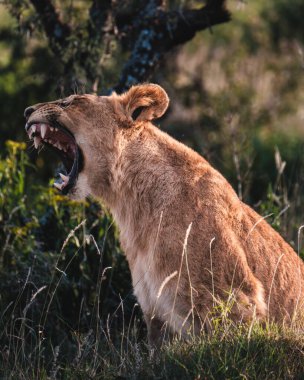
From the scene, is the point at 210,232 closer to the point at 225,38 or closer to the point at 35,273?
the point at 35,273

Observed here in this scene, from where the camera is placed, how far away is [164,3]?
287 inches

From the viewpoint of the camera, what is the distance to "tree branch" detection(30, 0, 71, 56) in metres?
7.13

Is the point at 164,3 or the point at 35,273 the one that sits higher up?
the point at 164,3

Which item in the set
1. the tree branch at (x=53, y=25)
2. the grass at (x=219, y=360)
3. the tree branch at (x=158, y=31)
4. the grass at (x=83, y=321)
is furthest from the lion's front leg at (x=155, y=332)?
the tree branch at (x=53, y=25)

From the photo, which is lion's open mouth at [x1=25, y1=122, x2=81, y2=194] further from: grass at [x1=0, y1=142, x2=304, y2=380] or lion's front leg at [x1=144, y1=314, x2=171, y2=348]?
lion's front leg at [x1=144, y1=314, x2=171, y2=348]

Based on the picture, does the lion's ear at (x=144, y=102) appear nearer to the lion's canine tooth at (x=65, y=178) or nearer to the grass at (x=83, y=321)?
the lion's canine tooth at (x=65, y=178)

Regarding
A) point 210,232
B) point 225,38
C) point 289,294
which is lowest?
point 225,38

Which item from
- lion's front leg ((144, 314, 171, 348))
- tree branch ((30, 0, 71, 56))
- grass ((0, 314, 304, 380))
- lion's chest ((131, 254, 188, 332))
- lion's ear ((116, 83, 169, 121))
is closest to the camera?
grass ((0, 314, 304, 380))

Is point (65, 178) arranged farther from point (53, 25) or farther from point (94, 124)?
point (53, 25)

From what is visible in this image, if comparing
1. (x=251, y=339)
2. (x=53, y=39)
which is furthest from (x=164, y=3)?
(x=251, y=339)

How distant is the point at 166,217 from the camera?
473 cm

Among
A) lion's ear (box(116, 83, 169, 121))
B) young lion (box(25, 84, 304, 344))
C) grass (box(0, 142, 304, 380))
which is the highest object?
lion's ear (box(116, 83, 169, 121))

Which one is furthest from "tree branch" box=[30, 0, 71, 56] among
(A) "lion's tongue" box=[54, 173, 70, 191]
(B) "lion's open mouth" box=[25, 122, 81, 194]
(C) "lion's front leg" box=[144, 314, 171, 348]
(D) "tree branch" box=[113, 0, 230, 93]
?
(C) "lion's front leg" box=[144, 314, 171, 348]

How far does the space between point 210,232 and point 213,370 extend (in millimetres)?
889
